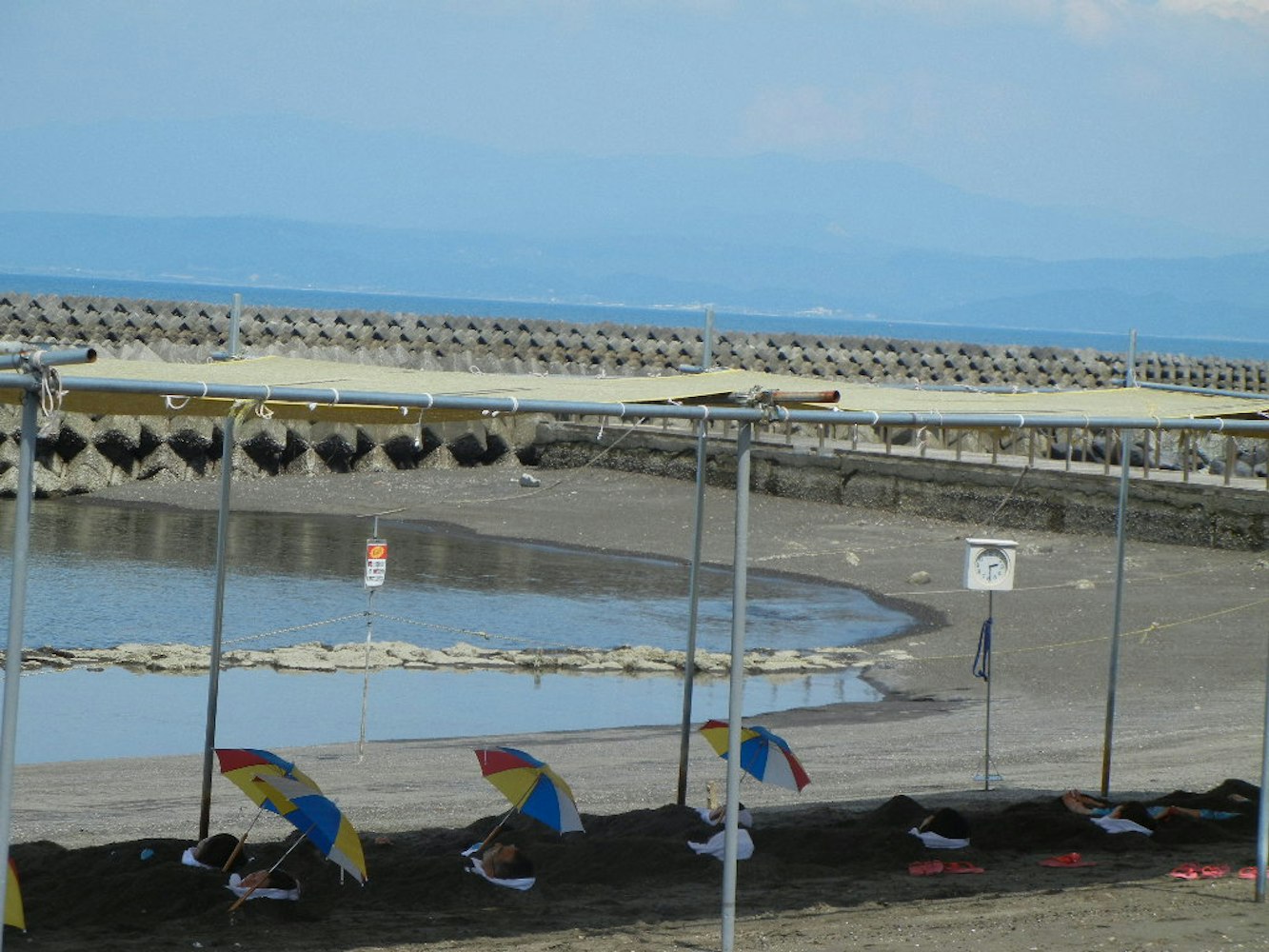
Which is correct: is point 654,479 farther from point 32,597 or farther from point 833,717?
point 833,717

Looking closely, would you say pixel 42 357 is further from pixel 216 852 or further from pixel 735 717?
pixel 216 852

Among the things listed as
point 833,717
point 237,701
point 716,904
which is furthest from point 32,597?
point 716,904

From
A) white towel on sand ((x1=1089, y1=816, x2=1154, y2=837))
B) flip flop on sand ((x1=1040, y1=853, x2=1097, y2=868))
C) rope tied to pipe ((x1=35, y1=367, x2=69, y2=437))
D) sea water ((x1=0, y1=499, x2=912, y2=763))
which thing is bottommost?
sea water ((x1=0, y1=499, x2=912, y2=763))

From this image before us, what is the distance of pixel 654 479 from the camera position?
32.5 m

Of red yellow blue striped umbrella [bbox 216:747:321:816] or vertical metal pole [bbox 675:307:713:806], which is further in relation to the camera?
vertical metal pole [bbox 675:307:713:806]

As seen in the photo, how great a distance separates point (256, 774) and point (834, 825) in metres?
3.57

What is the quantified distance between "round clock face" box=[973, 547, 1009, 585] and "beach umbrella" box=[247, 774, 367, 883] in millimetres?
5727

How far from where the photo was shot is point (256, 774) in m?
8.51

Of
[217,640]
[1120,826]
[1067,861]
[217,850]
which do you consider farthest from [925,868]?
[217,640]

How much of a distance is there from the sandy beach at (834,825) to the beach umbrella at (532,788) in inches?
13.6

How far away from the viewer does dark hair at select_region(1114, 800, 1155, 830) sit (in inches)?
408

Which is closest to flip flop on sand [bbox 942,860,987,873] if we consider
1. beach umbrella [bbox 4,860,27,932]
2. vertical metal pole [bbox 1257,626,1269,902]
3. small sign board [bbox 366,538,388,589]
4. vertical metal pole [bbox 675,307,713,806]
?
vertical metal pole [bbox 1257,626,1269,902]

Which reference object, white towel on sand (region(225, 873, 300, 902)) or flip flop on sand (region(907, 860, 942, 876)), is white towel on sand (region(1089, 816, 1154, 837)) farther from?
white towel on sand (region(225, 873, 300, 902))

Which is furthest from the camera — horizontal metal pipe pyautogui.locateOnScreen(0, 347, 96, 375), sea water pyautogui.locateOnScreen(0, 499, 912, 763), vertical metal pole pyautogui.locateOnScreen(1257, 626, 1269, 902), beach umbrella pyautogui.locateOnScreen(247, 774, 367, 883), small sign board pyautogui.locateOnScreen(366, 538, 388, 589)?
sea water pyautogui.locateOnScreen(0, 499, 912, 763)
